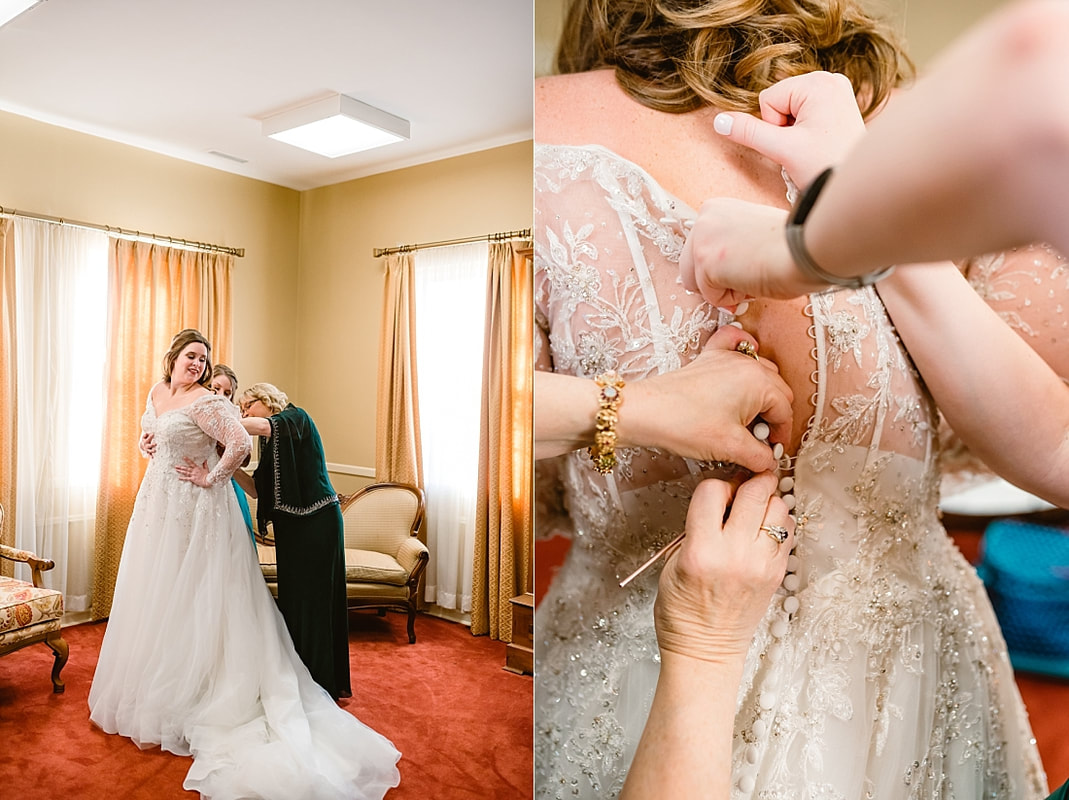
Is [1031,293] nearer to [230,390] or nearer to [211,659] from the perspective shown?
[230,390]

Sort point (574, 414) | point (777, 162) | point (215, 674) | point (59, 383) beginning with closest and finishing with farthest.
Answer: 1. point (777, 162)
2. point (574, 414)
3. point (215, 674)
4. point (59, 383)

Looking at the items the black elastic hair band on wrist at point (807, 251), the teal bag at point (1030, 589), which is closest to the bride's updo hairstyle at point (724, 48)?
the black elastic hair band on wrist at point (807, 251)

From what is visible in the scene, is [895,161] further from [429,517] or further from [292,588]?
[292,588]

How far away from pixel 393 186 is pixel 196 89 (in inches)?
23.5

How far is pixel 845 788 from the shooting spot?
82 cm

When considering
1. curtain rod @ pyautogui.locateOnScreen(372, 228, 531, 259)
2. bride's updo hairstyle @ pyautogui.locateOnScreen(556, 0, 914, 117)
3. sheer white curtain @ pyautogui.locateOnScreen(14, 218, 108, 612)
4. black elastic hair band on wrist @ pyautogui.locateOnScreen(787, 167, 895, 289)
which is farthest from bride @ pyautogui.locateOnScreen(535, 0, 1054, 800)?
sheer white curtain @ pyautogui.locateOnScreen(14, 218, 108, 612)

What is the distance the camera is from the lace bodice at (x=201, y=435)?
72.2 inches

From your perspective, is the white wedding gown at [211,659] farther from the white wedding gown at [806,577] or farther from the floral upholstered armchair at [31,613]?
the white wedding gown at [806,577]

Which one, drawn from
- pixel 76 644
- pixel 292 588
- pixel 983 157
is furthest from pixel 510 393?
pixel 76 644

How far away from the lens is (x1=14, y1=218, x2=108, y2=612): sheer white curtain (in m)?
1.96

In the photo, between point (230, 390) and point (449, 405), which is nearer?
point (449, 405)

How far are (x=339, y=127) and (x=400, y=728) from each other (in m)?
1.40

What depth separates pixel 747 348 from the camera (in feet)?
2.70

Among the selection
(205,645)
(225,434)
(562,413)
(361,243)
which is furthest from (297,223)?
(562,413)
